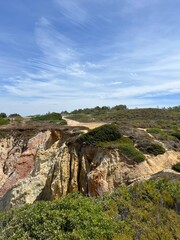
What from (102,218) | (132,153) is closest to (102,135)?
(132,153)

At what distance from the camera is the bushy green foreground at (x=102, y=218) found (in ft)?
22.3

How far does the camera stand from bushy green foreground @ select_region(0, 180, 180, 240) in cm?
680

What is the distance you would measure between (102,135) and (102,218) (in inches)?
497

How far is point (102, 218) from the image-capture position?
742 centimetres

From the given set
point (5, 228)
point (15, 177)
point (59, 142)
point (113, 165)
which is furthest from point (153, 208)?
point (15, 177)

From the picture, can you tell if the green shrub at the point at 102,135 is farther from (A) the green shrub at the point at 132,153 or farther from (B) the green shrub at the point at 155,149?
(B) the green shrub at the point at 155,149

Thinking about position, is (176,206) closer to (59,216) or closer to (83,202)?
(83,202)

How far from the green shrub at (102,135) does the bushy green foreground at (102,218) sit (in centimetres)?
1034

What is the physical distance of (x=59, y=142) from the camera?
26.5 meters

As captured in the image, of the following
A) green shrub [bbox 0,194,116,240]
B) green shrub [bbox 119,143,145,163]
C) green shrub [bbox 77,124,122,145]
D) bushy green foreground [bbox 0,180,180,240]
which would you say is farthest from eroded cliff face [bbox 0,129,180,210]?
green shrub [bbox 0,194,116,240]

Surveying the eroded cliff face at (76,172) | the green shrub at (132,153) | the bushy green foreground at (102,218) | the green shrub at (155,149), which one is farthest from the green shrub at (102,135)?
the bushy green foreground at (102,218)

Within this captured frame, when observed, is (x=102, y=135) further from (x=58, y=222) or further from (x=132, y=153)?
(x=58, y=222)

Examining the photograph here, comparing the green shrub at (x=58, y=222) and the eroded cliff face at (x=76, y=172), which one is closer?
the green shrub at (x=58, y=222)

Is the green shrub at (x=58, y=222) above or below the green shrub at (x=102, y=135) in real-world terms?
below
